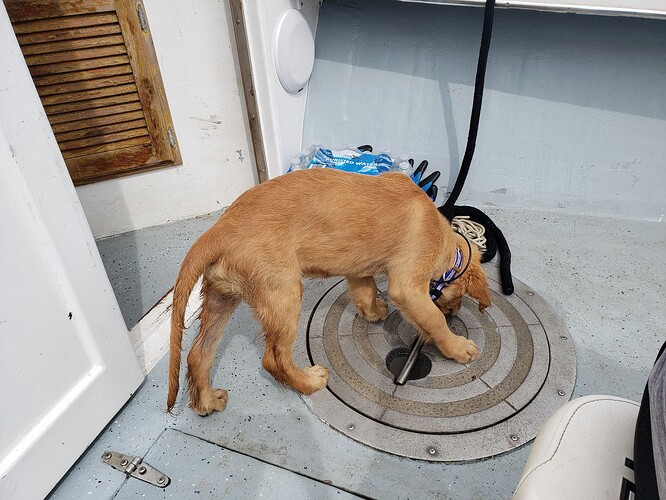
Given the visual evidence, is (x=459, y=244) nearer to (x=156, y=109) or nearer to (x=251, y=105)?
(x=251, y=105)

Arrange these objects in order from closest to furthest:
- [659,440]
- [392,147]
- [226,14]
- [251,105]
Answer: [659,440], [226,14], [251,105], [392,147]

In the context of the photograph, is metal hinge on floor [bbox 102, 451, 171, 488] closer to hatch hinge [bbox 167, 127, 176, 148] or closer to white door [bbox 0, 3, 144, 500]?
white door [bbox 0, 3, 144, 500]

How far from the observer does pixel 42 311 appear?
4.87 ft

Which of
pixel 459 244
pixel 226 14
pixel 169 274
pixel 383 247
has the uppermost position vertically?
pixel 226 14

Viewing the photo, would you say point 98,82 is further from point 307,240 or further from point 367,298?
point 367,298

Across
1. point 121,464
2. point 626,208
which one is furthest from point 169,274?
point 626,208

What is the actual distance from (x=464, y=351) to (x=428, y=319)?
262 millimetres

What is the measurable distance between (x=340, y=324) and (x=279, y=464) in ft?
2.33

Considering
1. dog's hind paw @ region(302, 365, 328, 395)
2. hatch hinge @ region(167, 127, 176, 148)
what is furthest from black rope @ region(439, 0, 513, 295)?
hatch hinge @ region(167, 127, 176, 148)

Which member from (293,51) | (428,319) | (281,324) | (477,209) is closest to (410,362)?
(428,319)

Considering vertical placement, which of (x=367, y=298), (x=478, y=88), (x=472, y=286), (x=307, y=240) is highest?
(x=478, y=88)

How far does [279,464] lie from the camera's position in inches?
66.1

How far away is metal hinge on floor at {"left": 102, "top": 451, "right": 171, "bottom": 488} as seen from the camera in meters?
1.64

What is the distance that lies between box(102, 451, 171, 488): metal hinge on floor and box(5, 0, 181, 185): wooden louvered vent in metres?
1.64
